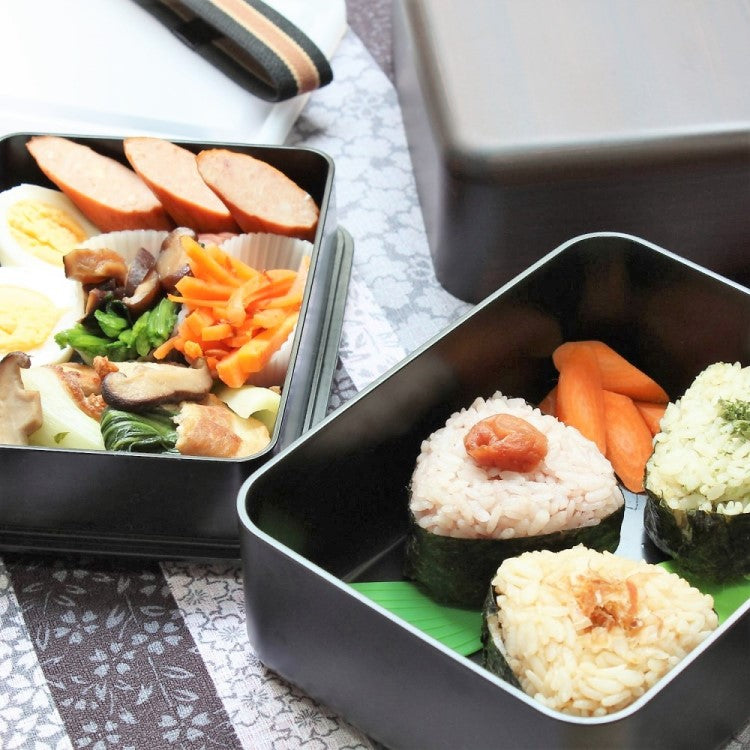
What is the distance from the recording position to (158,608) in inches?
52.0

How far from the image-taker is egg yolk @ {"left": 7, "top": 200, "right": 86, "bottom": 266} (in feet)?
5.37

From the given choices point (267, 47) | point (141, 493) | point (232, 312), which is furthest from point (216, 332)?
point (267, 47)

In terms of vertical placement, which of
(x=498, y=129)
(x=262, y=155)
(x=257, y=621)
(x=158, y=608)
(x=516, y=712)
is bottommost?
(x=158, y=608)

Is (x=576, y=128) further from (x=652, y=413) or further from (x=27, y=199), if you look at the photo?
(x=27, y=199)

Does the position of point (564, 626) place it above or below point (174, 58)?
below

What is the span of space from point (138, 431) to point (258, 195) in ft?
1.48

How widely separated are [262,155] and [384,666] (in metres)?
0.90

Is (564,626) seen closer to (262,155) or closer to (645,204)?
(645,204)

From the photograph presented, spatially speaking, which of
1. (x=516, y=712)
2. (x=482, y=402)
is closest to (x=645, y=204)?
(x=482, y=402)

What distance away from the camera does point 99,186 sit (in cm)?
167

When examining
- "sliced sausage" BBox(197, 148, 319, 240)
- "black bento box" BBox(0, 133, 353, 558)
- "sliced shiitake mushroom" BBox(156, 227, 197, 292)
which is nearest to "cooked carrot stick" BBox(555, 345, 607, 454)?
"black bento box" BBox(0, 133, 353, 558)

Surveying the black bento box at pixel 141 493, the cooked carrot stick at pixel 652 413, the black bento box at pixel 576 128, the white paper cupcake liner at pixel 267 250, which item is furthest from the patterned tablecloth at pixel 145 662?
the cooked carrot stick at pixel 652 413

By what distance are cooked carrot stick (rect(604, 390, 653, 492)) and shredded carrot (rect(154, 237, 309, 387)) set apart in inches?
17.1

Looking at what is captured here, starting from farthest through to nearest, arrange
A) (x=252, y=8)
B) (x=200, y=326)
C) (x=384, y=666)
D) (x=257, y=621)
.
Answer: (x=252, y=8) < (x=200, y=326) < (x=257, y=621) < (x=384, y=666)
